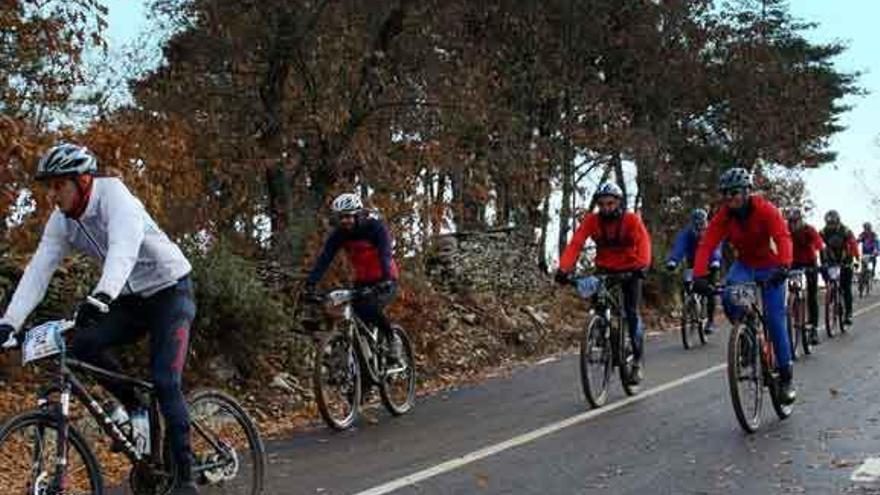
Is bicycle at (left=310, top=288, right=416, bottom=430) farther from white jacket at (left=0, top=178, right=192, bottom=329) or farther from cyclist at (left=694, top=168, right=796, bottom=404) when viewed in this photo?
white jacket at (left=0, top=178, right=192, bottom=329)

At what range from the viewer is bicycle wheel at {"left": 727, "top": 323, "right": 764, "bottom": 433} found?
9680 mm

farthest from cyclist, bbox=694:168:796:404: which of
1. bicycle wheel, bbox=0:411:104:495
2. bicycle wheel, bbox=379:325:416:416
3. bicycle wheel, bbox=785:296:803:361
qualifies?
bicycle wheel, bbox=0:411:104:495

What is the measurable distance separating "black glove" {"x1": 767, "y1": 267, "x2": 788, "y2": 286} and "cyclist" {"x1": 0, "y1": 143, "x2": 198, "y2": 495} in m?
5.52

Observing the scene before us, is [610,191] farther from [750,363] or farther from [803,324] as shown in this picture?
[803,324]

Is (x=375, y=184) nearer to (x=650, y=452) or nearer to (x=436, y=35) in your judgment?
(x=436, y=35)

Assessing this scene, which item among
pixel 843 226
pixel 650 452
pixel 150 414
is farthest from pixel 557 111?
pixel 150 414

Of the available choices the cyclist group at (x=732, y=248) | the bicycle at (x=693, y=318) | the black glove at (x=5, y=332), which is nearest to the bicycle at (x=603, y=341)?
the cyclist group at (x=732, y=248)

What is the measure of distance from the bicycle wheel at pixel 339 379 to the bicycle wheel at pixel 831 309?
10566 mm

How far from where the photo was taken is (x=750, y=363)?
1009cm

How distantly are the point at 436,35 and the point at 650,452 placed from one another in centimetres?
1119

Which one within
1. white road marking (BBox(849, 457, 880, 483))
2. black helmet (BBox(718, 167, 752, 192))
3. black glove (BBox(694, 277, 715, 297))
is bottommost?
white road marking (BBox(849, 457, 880, 483))

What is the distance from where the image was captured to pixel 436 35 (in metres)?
18.8

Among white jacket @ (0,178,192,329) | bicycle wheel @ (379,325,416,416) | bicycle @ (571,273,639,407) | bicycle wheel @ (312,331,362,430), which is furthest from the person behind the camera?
bicycle wheel @ (379,325,416,416)

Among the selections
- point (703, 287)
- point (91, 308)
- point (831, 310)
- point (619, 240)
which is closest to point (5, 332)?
point (91, 308)
